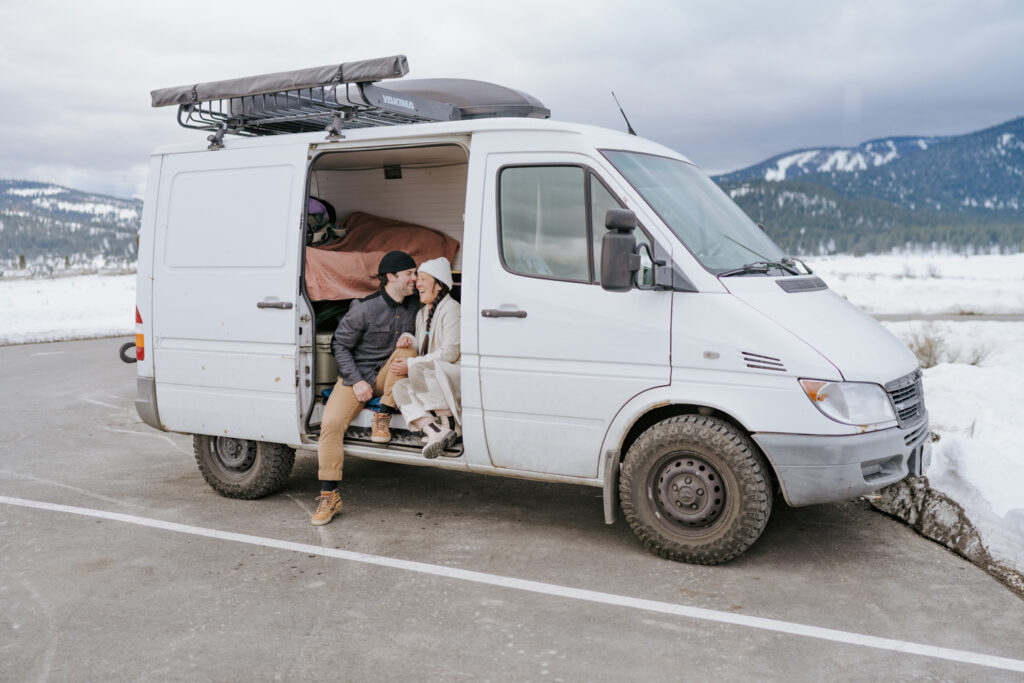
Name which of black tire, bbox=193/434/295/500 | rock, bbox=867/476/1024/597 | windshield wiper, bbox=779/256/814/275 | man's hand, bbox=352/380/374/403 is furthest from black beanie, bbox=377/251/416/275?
rock, bbox=867/476/1024/597

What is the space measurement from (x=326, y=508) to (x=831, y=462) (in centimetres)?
319

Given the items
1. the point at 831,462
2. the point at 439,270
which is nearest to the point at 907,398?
the point at 831,462

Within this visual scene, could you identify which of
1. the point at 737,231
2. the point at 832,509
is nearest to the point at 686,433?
the point at 737,231

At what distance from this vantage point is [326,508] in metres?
5.79

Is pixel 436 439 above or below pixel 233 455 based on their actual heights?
above

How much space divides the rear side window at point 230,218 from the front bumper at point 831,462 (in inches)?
135

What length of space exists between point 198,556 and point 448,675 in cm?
220

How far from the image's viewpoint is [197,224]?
6223 millimetres

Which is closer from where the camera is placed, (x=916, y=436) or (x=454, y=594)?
(x=454, y=594)

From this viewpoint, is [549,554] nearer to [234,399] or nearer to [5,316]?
[234,399]

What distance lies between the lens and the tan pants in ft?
19.1

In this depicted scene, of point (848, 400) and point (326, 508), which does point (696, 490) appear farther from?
point (326, 508)

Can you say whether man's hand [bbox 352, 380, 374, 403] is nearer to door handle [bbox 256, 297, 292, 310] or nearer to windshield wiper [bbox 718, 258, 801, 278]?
door handle [bbox 256, 297, 292, 310]

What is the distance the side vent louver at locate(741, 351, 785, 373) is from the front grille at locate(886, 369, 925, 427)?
62 centimetres
